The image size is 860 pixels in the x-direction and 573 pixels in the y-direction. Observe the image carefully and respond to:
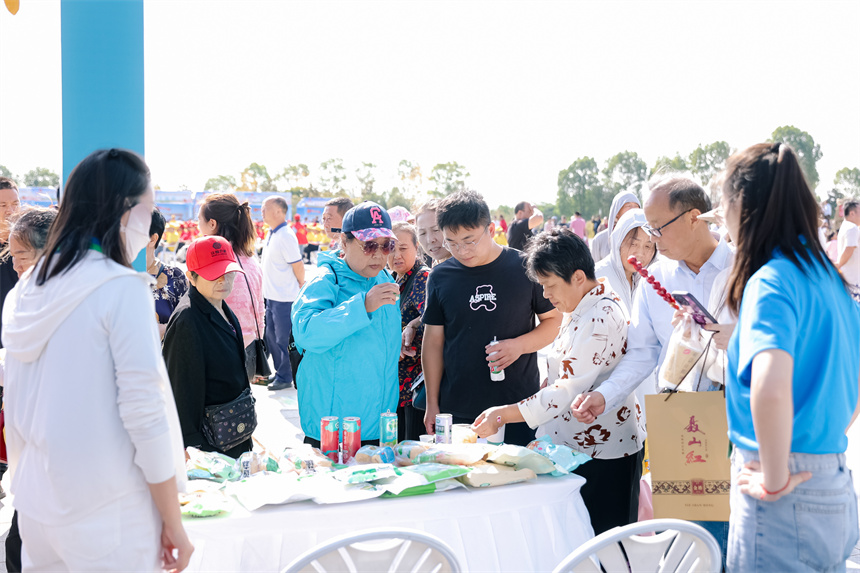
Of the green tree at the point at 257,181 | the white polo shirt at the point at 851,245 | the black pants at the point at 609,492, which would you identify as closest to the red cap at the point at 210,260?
the black pants at the point at 609,492

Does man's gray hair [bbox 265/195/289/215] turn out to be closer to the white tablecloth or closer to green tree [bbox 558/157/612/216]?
the white tablecloth

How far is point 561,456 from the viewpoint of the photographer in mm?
2357

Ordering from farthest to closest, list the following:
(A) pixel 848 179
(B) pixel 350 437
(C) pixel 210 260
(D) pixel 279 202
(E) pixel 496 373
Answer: (A) pixel 848 179 < (D) pixel 279 202 < (E) pixel 496 373 < (C) pixel 210 260 < (B) pixel 350 437

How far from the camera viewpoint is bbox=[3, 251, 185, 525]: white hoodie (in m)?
1.41

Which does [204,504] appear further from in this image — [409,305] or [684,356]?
[409,305]

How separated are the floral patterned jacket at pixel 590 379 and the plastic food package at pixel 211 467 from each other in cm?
106

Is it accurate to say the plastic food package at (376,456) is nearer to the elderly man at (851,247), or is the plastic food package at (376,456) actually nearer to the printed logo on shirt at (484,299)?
the printed logo on shirt at (484,299)

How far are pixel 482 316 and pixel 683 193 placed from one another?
986 millimetres

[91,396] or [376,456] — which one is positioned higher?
[91,396]

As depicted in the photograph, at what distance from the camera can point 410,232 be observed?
3.64 m

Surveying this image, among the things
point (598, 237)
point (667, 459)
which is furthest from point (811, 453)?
point (598, 237)

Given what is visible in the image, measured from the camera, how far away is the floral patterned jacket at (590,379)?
2.45 metres

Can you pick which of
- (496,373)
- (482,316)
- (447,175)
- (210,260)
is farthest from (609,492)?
(447,175)

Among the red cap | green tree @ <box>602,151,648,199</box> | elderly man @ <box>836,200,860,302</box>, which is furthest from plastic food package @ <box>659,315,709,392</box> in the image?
green tree @ <box>602,151,648,199</box>
